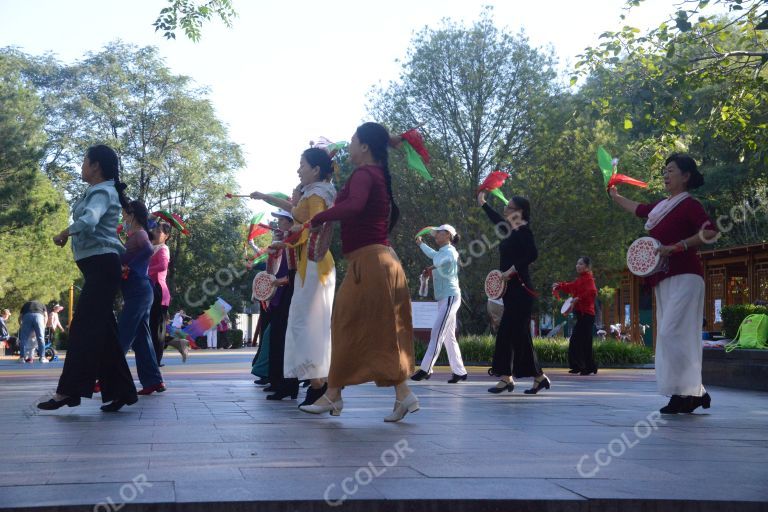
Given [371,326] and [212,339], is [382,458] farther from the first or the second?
[212,339]

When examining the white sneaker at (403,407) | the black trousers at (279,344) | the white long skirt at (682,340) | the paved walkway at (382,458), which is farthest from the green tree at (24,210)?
the white sneaker at (403,407)

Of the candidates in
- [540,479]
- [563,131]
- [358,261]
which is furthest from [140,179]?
[540,479]

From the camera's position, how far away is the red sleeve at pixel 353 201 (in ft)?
24.3

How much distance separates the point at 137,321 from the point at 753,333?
8.63 m

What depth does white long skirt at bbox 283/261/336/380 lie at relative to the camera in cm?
828

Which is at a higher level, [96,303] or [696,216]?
[696,216]

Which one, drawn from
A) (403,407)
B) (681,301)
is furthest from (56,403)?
(681,301)

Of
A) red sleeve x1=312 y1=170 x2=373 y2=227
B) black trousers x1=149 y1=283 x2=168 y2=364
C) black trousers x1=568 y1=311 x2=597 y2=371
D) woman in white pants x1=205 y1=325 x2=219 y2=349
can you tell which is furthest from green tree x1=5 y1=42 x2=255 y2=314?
red sleeve x1=312 y1=170 x2=373 y2=227

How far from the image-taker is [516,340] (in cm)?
1096

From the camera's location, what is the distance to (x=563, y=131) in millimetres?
27500

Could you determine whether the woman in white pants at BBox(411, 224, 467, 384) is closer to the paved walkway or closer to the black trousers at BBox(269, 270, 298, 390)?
the black trousers at BBox(269, 270, 298, 390)

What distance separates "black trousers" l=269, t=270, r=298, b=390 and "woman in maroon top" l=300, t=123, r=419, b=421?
2.31m

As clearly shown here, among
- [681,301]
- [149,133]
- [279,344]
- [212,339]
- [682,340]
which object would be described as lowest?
[212,339]

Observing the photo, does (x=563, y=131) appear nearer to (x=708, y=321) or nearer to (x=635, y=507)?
(x=708, y=321)
